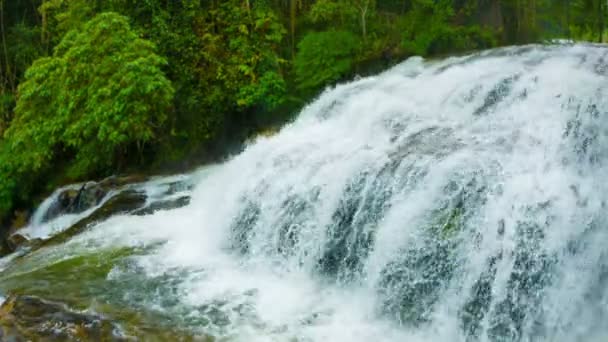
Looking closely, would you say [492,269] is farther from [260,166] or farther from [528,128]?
[260,166]

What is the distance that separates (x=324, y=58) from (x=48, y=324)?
24.7ft

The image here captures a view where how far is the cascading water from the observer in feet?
17.7

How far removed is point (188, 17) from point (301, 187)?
22.6 ft

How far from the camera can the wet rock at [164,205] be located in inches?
382

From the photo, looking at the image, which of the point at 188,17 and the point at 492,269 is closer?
the point at 492,269

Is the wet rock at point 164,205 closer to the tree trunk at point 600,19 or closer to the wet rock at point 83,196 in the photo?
the wet rock at point 83,196

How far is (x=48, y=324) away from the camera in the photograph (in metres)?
5.66

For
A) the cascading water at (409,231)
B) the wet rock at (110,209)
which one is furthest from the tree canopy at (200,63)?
the cascading water at (409,231)

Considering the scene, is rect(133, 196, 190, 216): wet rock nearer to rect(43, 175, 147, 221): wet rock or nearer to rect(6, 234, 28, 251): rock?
rect(43, 175, 147, 221): wet rock

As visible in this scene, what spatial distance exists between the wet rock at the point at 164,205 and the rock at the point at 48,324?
368 cm

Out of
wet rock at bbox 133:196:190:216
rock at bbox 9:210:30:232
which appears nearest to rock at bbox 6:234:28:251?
rock at bbox 9:210:30:232

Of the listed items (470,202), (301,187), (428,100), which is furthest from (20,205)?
(470,202)

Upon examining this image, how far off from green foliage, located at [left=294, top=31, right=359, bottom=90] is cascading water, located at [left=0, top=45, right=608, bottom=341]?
217 centimetres

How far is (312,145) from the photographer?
8.93 metres
